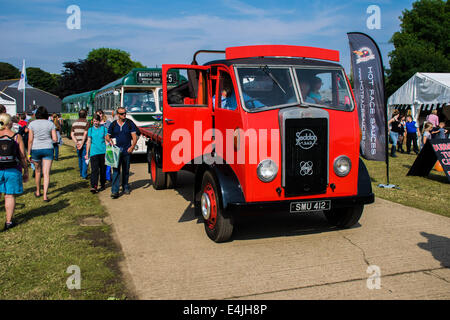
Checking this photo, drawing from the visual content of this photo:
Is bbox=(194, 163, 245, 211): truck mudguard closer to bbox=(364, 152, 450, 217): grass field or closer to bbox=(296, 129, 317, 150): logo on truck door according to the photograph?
bbox=(296, 129, 317, 150): logo on truck door

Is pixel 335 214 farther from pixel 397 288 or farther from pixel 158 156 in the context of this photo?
pixel 158 156

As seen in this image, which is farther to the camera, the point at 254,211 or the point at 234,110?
the point at 234,110

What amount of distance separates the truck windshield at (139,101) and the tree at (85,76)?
137 feet

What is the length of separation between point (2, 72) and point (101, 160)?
115026 mm

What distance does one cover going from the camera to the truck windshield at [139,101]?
45.5 feet

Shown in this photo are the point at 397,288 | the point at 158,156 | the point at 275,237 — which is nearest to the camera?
the point at 397,288

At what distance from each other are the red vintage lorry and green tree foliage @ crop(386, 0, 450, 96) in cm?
3349

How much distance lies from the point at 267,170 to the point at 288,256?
44.7 inches

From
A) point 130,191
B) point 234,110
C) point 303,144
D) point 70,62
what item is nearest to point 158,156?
point 130,191

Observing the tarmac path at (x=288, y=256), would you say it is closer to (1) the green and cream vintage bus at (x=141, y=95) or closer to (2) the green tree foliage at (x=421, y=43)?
(1) the green and cream vintage bus at (x=141, y=95)

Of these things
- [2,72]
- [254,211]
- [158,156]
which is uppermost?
[2,72]

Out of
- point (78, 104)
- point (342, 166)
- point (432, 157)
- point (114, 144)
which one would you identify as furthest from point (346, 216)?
point (78, 104)

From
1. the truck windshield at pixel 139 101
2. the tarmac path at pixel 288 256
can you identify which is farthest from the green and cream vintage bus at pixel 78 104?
the tarmac path at pixel 288 256

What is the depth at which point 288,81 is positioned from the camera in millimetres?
5559
